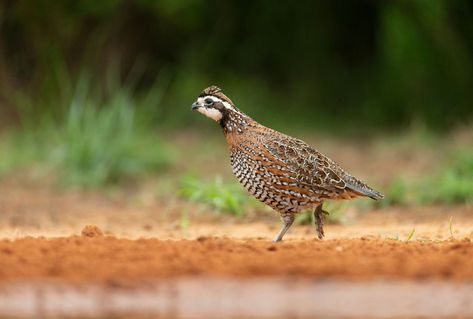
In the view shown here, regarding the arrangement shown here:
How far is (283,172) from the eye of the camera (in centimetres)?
829

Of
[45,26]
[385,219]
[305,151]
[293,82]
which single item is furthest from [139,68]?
[305,151]

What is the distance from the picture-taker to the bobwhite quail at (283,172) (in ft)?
27.2

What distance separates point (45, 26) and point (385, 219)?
7978 millimetres

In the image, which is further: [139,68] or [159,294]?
[139,68]

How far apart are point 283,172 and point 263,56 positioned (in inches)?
470

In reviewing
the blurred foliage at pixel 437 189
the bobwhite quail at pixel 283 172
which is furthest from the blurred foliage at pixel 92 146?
the bobwhite quail at pixel 283 172

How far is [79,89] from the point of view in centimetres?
1603

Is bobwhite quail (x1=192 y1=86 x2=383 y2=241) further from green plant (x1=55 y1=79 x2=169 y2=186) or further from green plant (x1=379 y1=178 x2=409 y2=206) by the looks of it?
green plant (x1=55 y1=79 x2=169 y2=186)

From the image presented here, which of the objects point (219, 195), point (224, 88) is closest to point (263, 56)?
point (224, 88)

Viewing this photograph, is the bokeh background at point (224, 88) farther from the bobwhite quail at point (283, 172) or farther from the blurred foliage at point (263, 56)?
the bobwhite quail at point (283, 172)

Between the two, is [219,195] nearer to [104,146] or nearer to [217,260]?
[104,146]

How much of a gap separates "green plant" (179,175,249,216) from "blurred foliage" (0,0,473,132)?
4781 millimetres

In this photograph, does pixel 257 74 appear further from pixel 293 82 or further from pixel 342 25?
pixel 342 25

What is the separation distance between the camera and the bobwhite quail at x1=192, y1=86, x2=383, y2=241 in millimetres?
8281
